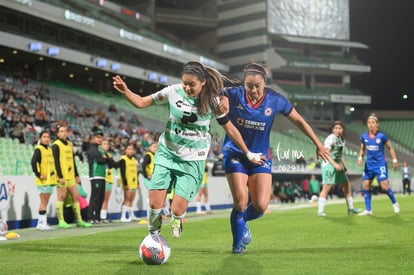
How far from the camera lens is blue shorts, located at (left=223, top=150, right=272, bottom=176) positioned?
26.7ft

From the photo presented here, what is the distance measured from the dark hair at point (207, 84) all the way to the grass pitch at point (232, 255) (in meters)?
1.88

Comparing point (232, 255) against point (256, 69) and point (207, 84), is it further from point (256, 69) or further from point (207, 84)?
point (256, 69)

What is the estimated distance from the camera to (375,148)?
1652 cm

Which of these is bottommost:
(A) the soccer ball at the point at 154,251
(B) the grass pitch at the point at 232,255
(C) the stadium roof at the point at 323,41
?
(B) the grass pitch at the point at 232,255

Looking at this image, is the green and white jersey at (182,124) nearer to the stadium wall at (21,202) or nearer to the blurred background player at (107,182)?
the stadium wall at (21,202)

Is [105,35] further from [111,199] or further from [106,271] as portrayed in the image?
[106,271]

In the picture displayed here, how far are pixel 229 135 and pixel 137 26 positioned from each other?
50.7 metres

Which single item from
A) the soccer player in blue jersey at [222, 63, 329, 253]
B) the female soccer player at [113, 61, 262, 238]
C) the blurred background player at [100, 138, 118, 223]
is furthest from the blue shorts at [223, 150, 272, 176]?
the blurred background player at [100, 138, 118, 223]

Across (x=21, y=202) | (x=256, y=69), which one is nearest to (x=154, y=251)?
(x=256, y=69)

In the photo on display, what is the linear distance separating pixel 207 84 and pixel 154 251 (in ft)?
6.95

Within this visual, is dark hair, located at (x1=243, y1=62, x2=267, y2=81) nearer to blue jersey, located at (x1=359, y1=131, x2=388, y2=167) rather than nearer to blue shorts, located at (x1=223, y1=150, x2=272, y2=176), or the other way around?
blue shorts, located at (x1=223, y1=150, x2=272, y2=176)

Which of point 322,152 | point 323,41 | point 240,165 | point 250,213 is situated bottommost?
point 250,213

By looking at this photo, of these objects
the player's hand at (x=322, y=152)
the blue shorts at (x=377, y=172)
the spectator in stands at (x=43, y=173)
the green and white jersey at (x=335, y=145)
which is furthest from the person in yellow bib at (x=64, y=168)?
the player's hand at (x=322, y=152)

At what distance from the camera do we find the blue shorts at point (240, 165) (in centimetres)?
813
